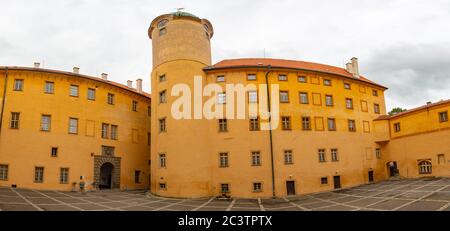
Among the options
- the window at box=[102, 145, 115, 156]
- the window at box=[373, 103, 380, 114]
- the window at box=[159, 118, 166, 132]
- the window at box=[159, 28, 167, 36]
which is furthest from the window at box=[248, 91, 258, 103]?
the window at box=[102, 145, 115, 156]

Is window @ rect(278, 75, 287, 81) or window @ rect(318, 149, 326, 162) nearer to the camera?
window @ rect(318, 149, 326, 162)

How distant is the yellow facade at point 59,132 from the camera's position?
2981 cm

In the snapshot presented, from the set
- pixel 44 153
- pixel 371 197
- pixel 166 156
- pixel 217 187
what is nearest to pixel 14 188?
pixel 44 153

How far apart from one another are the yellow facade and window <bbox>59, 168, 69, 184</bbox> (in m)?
0.10

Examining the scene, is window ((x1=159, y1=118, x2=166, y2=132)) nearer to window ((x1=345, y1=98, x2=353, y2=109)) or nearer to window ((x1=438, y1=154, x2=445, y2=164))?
window ((x1=345, y1=98, x2=353, y2=109))

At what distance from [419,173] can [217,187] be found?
21745mm

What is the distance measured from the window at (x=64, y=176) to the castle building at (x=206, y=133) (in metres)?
0.10

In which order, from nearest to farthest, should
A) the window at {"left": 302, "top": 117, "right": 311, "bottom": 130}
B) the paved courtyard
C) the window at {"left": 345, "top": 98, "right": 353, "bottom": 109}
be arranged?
1. the paved courtyard
2. the window at {"left": 302, "top": 117, "right": 311, "bottom": 130}
3. the window at {"left": 345, "top": 98, "right": 353, "bottom": 109}

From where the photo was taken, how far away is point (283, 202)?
91.1 feet

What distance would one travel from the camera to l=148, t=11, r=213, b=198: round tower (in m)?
30.3

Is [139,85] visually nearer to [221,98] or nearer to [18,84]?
[18,84]

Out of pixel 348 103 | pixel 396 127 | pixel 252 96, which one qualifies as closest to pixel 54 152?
pixel 252 96

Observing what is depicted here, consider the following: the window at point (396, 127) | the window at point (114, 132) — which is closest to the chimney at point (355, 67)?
the window at point (396, 127)

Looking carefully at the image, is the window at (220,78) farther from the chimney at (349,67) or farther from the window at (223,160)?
the chimney at (349,67)
